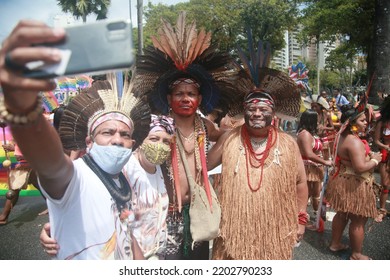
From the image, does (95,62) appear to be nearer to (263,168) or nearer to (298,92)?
(263,168)

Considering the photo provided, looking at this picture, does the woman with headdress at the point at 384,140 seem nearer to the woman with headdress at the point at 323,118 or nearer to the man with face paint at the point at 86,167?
the woman with headdress at the point at 323,118

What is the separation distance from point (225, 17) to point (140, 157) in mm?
1816

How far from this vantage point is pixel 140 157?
2.01 m

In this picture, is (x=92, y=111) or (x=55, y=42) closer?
(x=55, y=42)

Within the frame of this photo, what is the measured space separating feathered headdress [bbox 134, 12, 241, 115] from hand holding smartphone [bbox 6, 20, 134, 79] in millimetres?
1084

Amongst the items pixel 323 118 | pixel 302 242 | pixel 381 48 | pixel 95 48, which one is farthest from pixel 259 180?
pixel 323 118

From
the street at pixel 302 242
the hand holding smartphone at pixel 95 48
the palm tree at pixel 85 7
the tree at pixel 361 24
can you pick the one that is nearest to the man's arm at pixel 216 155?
the palm tree at pixel 85 7

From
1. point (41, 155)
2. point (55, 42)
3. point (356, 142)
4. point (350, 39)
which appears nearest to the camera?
point (55, 42)

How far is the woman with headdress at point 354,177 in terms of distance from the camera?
3040 millimetres

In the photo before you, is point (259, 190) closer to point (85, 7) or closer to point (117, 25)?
point (85, 7)

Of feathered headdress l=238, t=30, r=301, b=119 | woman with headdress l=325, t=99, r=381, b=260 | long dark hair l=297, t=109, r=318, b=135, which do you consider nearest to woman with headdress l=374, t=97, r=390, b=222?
long dark hair l=297, t=109, r=318, b=135

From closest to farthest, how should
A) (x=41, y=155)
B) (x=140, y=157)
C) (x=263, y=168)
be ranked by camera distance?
(x=41, y=155), (x=140, y=157), (x=263, y=168)

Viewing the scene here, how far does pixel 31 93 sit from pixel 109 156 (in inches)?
26.6
